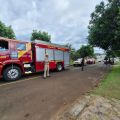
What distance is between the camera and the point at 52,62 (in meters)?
16.0

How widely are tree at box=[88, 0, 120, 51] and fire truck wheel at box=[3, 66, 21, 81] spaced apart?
11218 millimetres

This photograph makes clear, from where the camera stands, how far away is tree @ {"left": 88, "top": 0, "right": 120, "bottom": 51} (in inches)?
768

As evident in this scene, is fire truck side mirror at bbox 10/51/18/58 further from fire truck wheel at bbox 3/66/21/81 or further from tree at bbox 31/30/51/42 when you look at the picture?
tree at bbox 31/30/51/42

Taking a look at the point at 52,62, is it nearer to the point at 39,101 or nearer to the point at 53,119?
the point at 39,101

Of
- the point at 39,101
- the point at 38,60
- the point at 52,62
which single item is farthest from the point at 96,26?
the point at 39,101

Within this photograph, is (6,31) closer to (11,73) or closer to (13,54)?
(13,54)

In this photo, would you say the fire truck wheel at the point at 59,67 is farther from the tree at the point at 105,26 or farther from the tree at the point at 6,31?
the tree at the point at 6,31

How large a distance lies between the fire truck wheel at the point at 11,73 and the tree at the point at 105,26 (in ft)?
36.8

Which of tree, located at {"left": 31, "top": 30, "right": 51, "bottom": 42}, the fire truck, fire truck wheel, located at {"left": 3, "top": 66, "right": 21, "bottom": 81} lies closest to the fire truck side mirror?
the fire truck

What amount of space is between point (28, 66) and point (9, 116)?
25.0ft

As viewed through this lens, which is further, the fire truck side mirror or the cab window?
the cab window

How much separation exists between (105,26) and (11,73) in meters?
13.0

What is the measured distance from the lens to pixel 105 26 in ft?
65.4

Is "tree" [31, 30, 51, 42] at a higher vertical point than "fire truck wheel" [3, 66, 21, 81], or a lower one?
higher
